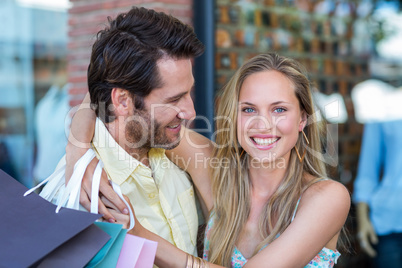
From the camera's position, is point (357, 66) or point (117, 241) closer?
point (117, 241)

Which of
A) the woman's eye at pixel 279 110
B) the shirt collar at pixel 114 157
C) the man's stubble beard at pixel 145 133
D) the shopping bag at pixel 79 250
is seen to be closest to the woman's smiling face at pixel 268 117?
the woman's eye at pixel 279 110

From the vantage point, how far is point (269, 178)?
2.09m

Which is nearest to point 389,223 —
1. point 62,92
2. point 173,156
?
point 173,156

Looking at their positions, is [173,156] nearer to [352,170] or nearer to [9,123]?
[9,123]

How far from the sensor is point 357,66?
17.3 ft

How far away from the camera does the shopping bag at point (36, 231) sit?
1.20 meters

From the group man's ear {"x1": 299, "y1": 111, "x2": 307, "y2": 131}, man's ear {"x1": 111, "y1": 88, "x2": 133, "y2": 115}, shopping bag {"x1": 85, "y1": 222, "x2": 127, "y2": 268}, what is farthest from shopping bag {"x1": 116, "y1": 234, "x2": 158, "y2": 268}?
man's ear {"x1": 299, "y1": 111, "x2": 307, "y2": 131}

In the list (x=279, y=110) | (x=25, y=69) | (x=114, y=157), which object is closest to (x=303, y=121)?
(x=279, y=110)

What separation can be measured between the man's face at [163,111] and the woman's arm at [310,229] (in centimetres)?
54

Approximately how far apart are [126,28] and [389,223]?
2.38 metres

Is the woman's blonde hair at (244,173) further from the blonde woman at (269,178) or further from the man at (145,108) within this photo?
the man at (145,108)

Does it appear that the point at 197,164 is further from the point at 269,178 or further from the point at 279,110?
the point at 279,110

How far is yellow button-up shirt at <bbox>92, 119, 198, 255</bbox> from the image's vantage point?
69.8 inches

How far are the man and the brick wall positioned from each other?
1.65 meters
